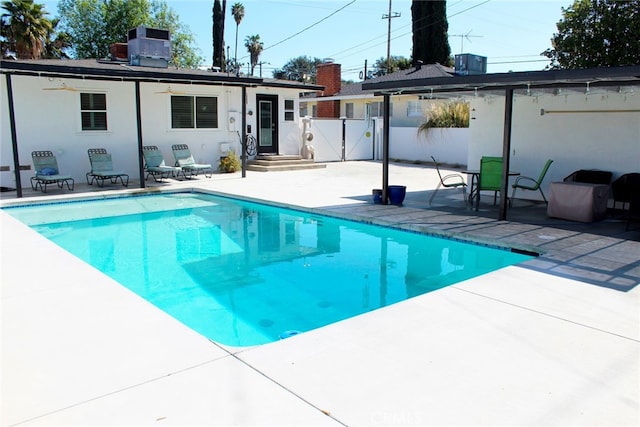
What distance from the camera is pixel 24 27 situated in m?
22.4

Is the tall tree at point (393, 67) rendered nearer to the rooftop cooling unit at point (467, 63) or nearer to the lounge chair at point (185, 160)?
the rooftop cooling unit at point (467, 63)

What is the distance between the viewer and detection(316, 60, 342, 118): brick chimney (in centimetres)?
2473

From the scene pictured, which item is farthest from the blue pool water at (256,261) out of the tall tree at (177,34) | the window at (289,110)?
the tall tree at (177,34)

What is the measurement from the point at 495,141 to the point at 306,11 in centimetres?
2055

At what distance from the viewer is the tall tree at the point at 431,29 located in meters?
27.2

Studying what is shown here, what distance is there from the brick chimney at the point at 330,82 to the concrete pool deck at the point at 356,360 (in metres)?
20.5

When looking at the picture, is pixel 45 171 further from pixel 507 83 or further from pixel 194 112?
pixel 507 83

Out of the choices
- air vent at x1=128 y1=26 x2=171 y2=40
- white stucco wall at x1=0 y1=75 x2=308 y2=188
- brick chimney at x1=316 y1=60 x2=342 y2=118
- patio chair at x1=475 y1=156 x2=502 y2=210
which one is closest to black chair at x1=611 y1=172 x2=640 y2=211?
patio chair at x1=475 y1=156 x2=502 y2=210

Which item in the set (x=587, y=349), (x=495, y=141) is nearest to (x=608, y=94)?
(x=495, y=141)

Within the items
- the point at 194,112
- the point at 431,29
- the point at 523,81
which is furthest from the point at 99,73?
the point at 431,29

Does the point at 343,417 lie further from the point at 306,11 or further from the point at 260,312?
the point at 306,11

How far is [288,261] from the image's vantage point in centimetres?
701

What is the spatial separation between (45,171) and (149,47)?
557cm

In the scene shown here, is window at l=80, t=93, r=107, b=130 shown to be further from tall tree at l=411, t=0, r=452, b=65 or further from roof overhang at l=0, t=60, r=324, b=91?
tall tree at l=411, t=0, r=452, b=65
